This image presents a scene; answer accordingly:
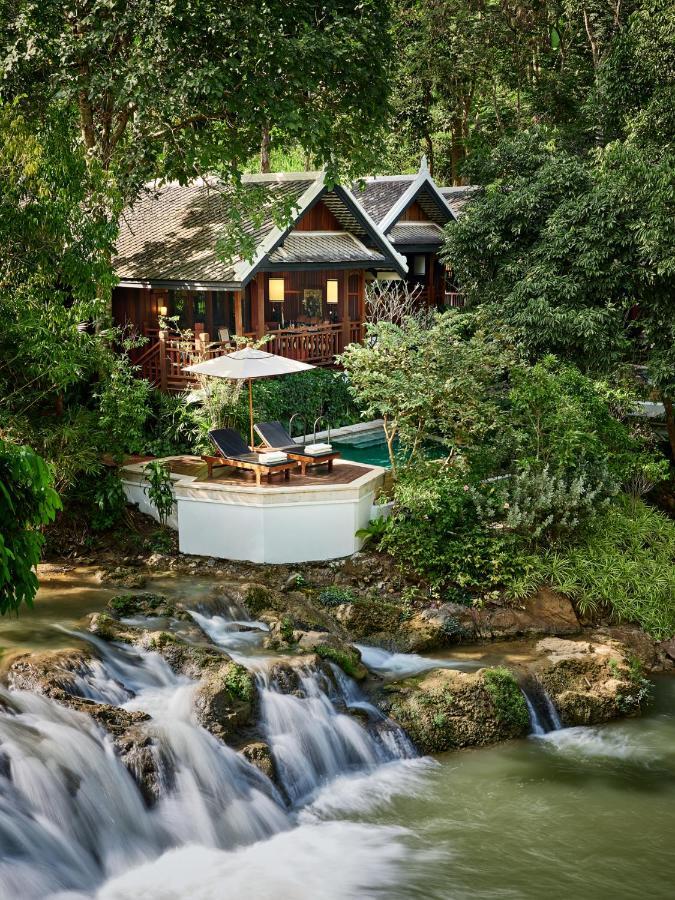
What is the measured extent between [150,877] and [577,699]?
18.6 feet

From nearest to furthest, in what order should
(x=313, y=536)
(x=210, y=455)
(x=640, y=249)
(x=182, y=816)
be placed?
(x=182, y=816)
(x=313, y=536)
(x=210, y=455)
(x=640, y=249)

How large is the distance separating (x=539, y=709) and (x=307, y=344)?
12.0m

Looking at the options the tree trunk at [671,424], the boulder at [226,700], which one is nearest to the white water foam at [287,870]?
the boulder at [226,700]

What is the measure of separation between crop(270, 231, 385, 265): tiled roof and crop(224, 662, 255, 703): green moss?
38.1ft

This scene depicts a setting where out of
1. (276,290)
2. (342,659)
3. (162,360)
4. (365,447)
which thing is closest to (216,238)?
(162,360)

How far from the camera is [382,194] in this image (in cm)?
2886

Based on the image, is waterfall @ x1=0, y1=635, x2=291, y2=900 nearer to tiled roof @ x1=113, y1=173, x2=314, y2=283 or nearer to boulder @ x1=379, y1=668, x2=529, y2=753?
boulder @ x1=379, y1=668, x2=529, y2=753

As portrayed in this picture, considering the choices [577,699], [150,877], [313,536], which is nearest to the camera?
[150,877]

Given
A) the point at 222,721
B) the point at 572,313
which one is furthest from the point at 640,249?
the point at 222,721

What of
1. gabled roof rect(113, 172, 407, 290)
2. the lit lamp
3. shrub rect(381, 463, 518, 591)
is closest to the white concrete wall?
shrub rect(381, 463, 518, 591)

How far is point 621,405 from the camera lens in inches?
709

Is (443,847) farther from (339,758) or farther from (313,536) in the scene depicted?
(313,536)

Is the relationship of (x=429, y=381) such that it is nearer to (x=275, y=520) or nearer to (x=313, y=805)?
(x=275, y=520)

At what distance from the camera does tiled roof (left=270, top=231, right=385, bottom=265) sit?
2119cm
